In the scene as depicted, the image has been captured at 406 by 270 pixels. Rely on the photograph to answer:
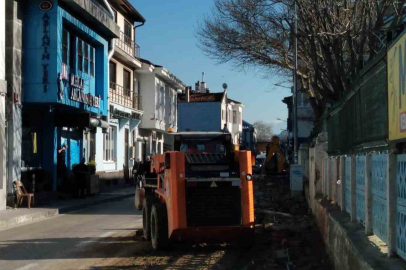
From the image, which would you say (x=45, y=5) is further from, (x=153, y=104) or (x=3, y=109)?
(x=153, y=104)

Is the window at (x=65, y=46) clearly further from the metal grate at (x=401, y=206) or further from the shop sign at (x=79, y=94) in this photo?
the metal grate at (x=401, y=206)

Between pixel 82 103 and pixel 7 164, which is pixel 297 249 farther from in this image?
pixel 82 103

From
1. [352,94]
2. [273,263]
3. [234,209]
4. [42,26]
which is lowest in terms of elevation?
[273,263]

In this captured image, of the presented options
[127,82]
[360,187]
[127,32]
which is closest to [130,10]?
[127,32]

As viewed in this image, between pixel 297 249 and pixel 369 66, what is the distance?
4545mm

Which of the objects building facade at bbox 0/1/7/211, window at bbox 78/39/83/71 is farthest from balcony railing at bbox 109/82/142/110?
building facade at bbox 0/1/7/211

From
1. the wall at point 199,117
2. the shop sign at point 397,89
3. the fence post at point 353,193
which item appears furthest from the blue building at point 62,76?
the shop sign at point 397,89

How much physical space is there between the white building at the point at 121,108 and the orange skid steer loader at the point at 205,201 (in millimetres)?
18942

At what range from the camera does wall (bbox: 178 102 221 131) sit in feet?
77.7

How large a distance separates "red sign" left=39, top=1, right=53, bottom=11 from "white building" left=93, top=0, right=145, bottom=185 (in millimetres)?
9104

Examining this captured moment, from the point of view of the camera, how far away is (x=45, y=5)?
814 inches

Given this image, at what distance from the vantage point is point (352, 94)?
8.30 m

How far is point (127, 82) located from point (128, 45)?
2.65 meters

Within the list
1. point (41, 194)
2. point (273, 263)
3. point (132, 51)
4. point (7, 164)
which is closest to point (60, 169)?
point (41, 194)
